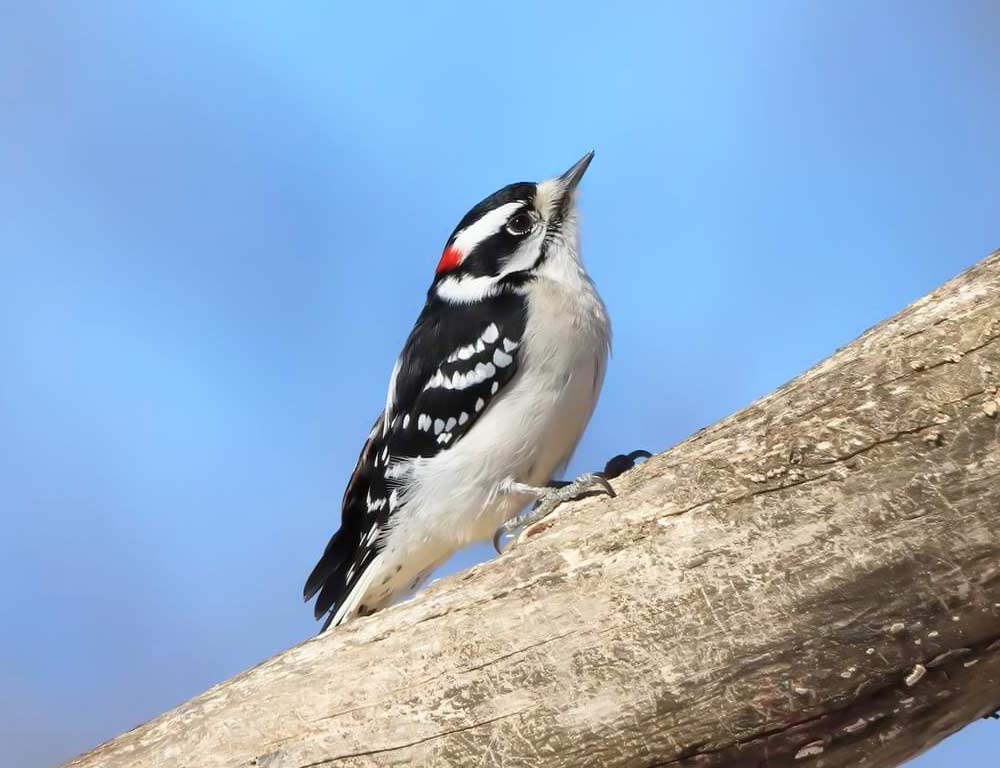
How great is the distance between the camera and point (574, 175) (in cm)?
418

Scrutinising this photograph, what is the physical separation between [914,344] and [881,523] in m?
0.40

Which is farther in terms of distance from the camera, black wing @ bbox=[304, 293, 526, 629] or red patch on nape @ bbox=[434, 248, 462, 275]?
red patch on nape @ bbox=[434, 248, 462, 275]

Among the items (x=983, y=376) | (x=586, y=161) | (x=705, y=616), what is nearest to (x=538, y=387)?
(x=586, y=161)

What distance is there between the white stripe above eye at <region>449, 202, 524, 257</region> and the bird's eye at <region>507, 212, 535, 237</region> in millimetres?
24

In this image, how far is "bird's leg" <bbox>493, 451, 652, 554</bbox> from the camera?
278 centimetres

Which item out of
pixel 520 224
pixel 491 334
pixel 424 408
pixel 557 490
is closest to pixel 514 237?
pixel 520 224

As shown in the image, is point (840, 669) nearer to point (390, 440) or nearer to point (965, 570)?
point (965, 570)

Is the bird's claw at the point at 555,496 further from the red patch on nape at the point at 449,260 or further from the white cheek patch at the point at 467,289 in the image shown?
the red patch on nape at the point at 449,260

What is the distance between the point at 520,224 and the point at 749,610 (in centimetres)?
217

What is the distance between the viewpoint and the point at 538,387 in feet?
11.7

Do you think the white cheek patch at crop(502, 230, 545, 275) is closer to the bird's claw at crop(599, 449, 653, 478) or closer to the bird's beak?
the bird's beak

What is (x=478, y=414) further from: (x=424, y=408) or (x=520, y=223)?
(x=520, y=223)

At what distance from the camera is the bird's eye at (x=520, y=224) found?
4.07m

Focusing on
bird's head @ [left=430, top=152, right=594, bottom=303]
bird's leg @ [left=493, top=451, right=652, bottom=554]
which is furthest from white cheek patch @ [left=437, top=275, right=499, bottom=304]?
bird's leg @ [left=493, top=451, right=652, bottom=554]
